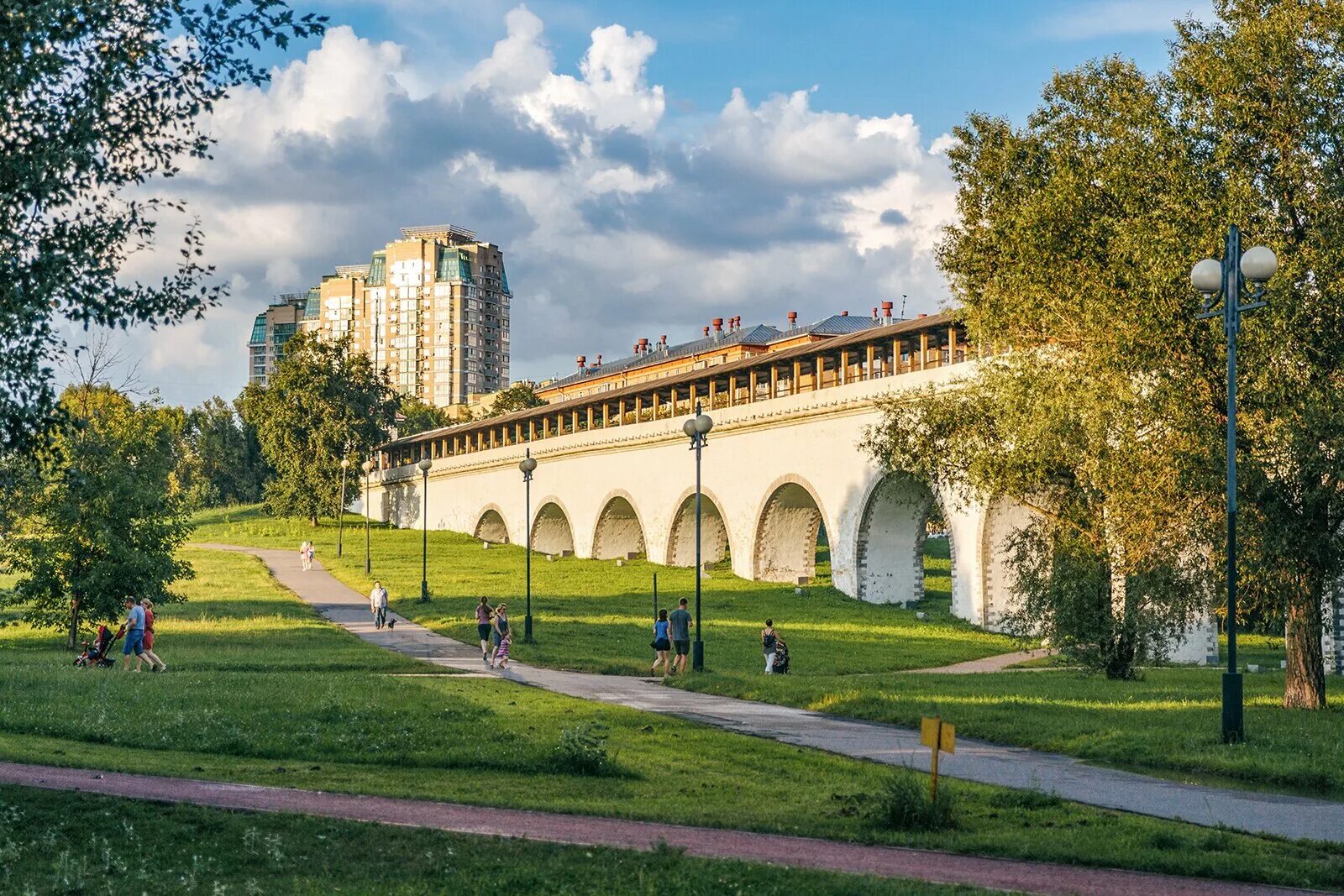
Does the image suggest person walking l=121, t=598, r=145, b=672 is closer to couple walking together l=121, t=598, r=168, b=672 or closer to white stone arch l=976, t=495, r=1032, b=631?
couple walking together l=121, t=598, r=168, b=672

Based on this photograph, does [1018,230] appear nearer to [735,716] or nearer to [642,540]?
[735,716]

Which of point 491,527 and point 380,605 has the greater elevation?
point 491,527

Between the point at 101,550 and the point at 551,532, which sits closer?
the point at 101,550

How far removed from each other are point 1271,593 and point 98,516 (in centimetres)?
2355

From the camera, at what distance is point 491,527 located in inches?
3147

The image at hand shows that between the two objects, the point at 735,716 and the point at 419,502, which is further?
the point at 419,502

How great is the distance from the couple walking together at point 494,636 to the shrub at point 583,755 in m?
12.4

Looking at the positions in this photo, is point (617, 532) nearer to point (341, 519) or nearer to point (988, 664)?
point (341, 519)

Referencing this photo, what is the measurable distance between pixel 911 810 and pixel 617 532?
54.4m

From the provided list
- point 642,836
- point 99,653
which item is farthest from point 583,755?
point 99,653

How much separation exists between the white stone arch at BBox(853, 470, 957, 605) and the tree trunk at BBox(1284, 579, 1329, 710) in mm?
24590

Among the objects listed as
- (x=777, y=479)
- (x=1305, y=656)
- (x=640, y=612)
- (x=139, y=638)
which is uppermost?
(x=777, y=479)

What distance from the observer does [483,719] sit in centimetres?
1681

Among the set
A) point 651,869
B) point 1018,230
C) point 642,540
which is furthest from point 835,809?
point 642,540
